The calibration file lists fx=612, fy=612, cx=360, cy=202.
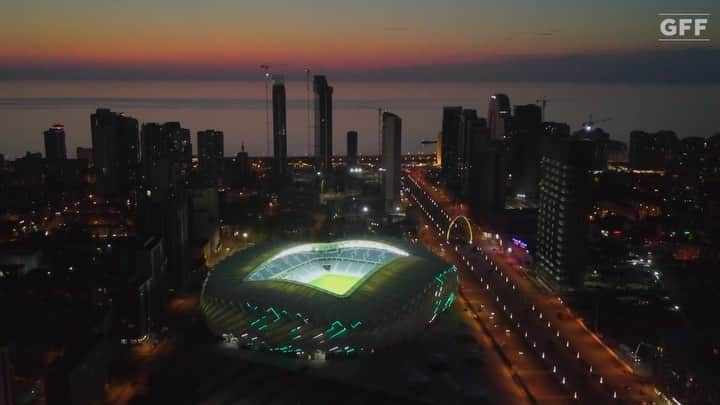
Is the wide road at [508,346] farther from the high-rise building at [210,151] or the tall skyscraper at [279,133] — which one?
the high-rise building at [210,151]

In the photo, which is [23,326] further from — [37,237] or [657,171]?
[657,171]

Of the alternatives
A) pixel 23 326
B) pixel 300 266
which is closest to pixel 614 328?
pixel 300 266

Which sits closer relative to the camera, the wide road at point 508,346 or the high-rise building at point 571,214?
the wide road at point 508,346

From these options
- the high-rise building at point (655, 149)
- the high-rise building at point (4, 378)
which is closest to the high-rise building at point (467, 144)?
the high-rise building at point (655, 149)

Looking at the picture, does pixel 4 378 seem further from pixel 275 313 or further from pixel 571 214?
pixel 571 214

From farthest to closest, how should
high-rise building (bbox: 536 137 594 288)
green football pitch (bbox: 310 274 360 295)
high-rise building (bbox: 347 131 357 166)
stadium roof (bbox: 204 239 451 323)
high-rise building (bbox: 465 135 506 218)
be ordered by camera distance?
high-rise building (bbox: 347 131 357 166) < high-rise building (bbox: 465 135 506 218) < high-rise building (bbox: 536 137 594 288) < green football pitch (bbox: 310 274 360 295) < stadium roof (bbox: 204 239 451 323)

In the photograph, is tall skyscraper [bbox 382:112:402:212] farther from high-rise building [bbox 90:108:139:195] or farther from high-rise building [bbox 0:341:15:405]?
high-rise building [bbox 0:341:15:405]

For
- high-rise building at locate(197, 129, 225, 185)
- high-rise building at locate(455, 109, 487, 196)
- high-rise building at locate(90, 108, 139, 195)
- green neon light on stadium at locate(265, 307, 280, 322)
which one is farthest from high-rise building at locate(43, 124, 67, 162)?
green neon light on stadium at locate(265, 307, 280, 322)
